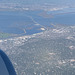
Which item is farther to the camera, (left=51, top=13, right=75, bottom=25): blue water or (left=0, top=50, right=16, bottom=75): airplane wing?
(left=51, top=13, right=75, bottom=25): blue water

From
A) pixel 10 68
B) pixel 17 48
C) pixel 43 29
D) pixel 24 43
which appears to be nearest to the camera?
pixel 10 68

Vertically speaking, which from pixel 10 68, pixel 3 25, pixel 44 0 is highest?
pixel 10 68

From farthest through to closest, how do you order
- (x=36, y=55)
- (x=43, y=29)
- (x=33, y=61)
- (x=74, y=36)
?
1. (x=43, y=29)
2. (x=74, y=36)
3. (x=36, y=55)
4. (x=33, y=61)

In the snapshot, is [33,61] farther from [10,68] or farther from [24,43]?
[10,68]

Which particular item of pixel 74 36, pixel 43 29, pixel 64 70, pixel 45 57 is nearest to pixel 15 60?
pixel 45 57

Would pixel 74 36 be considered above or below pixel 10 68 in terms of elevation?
below

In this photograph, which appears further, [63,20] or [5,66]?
[63,20]

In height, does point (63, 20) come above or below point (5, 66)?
below

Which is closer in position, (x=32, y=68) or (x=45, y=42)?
(x=32, y=68)

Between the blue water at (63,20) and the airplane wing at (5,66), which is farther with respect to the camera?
the blue water at (63,20)

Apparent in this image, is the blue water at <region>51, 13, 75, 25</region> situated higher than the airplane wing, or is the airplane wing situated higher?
the airplane wing

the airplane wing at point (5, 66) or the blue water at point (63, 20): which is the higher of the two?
the airplane wing at point (5, 66)
